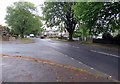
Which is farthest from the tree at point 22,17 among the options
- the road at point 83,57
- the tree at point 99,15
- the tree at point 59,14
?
the road at point 83,57

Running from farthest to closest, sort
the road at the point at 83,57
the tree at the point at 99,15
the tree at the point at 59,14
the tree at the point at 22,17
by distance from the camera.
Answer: the tree at the point at 22,17 < the tree at the point at 59,14 < the tree at the point at 99,15 < the road at the point at 83,57

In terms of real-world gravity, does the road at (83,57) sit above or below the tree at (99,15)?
below

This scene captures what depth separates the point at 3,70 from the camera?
1010 cm

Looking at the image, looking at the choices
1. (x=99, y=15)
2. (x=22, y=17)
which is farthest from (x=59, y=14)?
(x=99, y=15)

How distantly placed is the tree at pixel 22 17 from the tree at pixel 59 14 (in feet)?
69.4

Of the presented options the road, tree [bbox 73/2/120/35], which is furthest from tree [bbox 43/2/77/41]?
the road

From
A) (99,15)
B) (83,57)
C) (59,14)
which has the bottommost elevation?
(83,57)

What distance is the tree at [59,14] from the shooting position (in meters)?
59.4

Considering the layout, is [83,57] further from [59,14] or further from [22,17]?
[22,17]

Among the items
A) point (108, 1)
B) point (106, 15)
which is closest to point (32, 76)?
point (108, 1)

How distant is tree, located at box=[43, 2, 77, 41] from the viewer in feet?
195

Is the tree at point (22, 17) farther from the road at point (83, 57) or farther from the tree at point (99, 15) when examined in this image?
the road at point (83, 57)

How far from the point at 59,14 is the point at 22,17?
22.8 meters

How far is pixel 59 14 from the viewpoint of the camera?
200 feet
